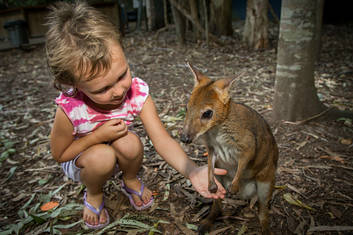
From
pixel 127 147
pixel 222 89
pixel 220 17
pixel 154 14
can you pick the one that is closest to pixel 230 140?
pixel 222 89

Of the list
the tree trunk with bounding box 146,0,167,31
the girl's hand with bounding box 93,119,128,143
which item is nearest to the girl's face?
the girl's hand with bounding box 93,119,128,143

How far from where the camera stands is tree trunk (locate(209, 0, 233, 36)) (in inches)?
297

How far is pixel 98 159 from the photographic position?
77.8 inches

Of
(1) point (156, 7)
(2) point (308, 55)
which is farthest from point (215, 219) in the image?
(1) point (156, 7)

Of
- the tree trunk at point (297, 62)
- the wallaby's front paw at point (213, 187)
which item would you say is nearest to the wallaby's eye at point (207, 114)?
the wallaby's front paw at point (213, 187)

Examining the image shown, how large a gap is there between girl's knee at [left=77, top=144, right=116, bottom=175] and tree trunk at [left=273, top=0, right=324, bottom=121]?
202cm

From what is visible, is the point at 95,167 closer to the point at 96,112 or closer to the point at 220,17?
the point at 96,112

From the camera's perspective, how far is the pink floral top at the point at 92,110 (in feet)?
6.41

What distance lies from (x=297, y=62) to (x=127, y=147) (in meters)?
2.00

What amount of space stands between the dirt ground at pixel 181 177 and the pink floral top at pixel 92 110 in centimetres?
69

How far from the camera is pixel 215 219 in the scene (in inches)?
82.9

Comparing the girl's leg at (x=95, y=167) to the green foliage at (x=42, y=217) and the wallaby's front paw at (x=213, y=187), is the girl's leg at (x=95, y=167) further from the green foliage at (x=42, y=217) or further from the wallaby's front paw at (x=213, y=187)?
the wallaby's front paw at (x=213, y=187)

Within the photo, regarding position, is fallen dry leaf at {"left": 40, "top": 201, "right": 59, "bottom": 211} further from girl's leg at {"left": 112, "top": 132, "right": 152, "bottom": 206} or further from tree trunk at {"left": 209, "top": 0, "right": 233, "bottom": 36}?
tree trunk at {"left": 209, "top": 0, "right": 233, "bottom": 36}

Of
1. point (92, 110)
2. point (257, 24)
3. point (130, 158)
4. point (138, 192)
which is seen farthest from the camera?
point (257, 24)
